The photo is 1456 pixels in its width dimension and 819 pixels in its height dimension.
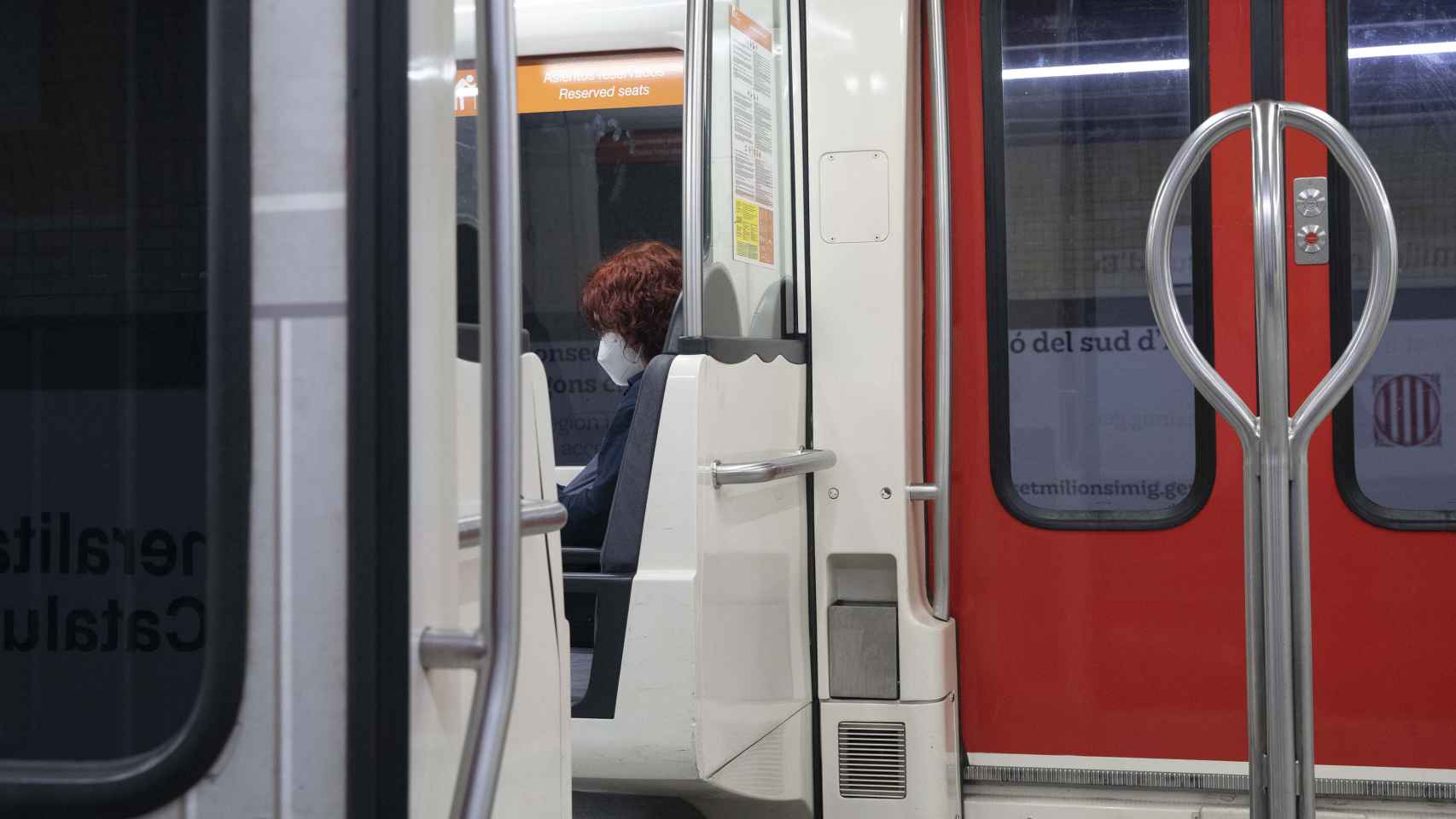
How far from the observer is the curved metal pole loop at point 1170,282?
2.02 meters

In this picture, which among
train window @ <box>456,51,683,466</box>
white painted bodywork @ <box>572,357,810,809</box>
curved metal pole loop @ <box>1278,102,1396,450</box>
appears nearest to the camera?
curved metal pole loop @ <box>1278,102,1396,450</box>

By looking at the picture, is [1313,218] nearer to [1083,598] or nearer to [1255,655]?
[1083,598]

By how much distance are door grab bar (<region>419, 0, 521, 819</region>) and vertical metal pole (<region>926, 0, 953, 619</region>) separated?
2137mm

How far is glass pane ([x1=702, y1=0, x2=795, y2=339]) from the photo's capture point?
2.74 metres

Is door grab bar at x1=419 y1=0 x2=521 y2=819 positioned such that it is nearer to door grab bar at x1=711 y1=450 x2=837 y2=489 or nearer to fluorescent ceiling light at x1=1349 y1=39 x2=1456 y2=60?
door grab bar at x1=711 y1=450 x2=837 y2=489

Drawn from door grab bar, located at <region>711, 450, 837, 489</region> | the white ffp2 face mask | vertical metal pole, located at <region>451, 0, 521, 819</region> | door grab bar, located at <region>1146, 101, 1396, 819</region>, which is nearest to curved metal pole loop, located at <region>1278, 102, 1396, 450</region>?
door grab bar, located at <region>1146, 101, 1396, 819</region>

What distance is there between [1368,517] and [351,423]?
2632 mm

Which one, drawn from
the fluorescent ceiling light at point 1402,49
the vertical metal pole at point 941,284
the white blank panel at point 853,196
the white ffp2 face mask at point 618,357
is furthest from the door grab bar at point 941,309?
the fluorescent ceiling light at point 1402,49

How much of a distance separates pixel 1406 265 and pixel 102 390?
2754 mm

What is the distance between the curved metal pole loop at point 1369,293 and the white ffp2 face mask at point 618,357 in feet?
5.00

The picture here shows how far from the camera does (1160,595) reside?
3215 millimetres

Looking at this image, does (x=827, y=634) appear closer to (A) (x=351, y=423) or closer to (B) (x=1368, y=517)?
(B) (x=1368, y=517)

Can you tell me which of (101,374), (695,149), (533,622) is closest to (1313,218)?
(695,149)

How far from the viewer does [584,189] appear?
12.1ft
